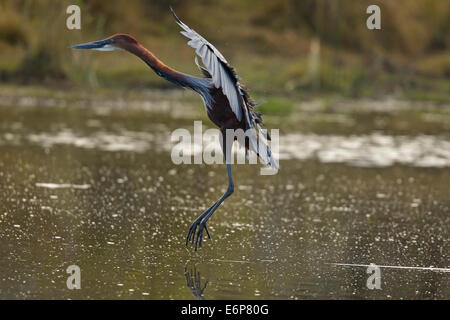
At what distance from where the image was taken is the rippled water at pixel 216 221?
21.4 ft

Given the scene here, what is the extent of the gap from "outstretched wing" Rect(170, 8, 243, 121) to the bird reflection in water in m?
1.25

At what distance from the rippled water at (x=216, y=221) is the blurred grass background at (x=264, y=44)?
8197 mm

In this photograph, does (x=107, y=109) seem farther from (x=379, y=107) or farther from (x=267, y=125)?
(x=379, y=107)

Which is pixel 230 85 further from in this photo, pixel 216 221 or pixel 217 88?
pixel 216 221

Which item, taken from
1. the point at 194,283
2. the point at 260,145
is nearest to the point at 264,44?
the point at 260,145

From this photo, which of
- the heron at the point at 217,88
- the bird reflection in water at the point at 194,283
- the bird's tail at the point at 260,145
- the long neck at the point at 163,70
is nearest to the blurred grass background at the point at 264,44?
the bird's tail at the point at 260,145

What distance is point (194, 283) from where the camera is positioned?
6.43 metres

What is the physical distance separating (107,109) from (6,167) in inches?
364

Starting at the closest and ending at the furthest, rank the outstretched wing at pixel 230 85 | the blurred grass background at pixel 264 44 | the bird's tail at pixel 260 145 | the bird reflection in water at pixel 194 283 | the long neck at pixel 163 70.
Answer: the bird reflection in water at pixel 194 283, the outstretched wing at pixel 230 85, the long neck at pixel 163 70, the bird's tail at pixel 260 145, the blurred grass background at pixel 264 44

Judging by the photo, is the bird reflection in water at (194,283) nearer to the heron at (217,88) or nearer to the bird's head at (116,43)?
the heron at (217,88)

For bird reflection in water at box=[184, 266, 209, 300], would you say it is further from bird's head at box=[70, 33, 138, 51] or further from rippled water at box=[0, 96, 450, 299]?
bird's head at box=[70, 33, 138, 51]

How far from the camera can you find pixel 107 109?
20.9m
